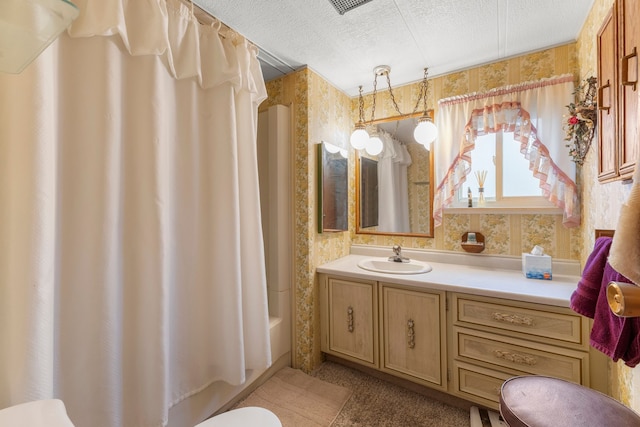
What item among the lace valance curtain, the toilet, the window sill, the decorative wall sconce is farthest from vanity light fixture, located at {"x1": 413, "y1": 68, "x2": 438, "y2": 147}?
the toilet

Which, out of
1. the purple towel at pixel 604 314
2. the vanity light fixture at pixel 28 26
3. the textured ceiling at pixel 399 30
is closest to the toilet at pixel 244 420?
the purple towel at pixel 604 314

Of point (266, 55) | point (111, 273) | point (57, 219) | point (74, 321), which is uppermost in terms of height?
point (266, 55)

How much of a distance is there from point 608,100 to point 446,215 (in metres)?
1.21

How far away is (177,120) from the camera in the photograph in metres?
1.38

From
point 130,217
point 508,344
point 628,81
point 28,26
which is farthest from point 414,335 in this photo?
point 28,26

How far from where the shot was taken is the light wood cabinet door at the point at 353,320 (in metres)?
1.89

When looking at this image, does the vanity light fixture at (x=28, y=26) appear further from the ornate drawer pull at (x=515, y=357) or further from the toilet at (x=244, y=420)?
the ornate drawer pull at (x=515, y=357)

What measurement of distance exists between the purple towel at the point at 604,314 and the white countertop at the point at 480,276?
44cm

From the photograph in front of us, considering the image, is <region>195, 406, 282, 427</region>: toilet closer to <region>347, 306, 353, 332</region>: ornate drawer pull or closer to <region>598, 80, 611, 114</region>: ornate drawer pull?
<region>347, 306, 353, 332</region>: ornate drawer pull

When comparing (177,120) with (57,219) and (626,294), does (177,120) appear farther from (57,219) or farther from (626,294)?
(626,294)

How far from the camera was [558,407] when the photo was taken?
863 mm

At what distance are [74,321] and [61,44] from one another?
1022 mm

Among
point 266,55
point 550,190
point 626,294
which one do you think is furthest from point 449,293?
point 266,55

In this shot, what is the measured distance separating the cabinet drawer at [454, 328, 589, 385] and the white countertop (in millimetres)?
247
